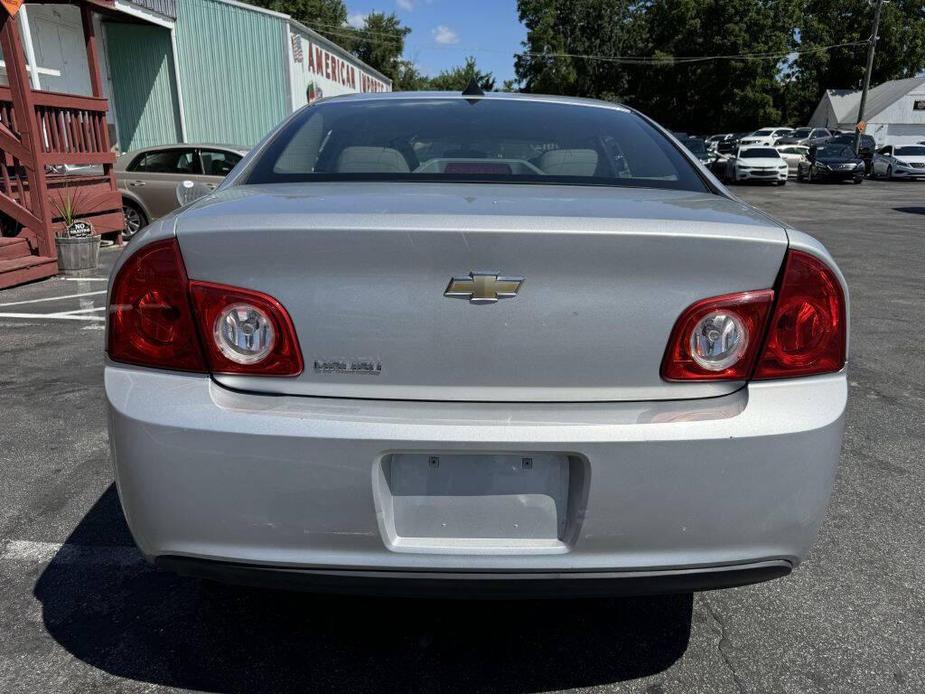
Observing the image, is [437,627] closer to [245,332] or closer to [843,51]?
[245,332]

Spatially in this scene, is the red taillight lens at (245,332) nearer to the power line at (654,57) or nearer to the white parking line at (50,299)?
the white parking line at (50,299)

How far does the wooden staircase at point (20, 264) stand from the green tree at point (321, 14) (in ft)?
155

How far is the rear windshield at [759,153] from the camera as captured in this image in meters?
28.5

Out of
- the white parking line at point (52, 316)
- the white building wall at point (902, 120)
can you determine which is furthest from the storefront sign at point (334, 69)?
the white building wall at point (902, 120)

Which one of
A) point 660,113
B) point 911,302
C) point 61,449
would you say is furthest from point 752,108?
point 61,449

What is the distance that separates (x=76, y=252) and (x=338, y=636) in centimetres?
782

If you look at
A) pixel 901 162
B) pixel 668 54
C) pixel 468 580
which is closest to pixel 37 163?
pixel 468 580

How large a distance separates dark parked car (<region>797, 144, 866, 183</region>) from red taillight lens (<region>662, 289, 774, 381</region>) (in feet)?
101

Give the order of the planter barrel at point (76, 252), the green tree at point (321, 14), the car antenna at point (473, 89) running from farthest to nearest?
the green tree at point (321, 14) < the planter barrel at point (76, 252) < the car antenna at point (473, 89)

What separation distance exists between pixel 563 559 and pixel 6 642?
5.41 feet

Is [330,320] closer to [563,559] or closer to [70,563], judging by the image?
[563,559]

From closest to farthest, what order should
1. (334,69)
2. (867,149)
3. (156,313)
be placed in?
(156,313), (334,69), (867,149)

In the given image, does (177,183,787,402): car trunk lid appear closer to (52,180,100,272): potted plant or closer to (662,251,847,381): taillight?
(662,251,847,381): taillight

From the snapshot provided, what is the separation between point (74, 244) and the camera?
8.50 metres
